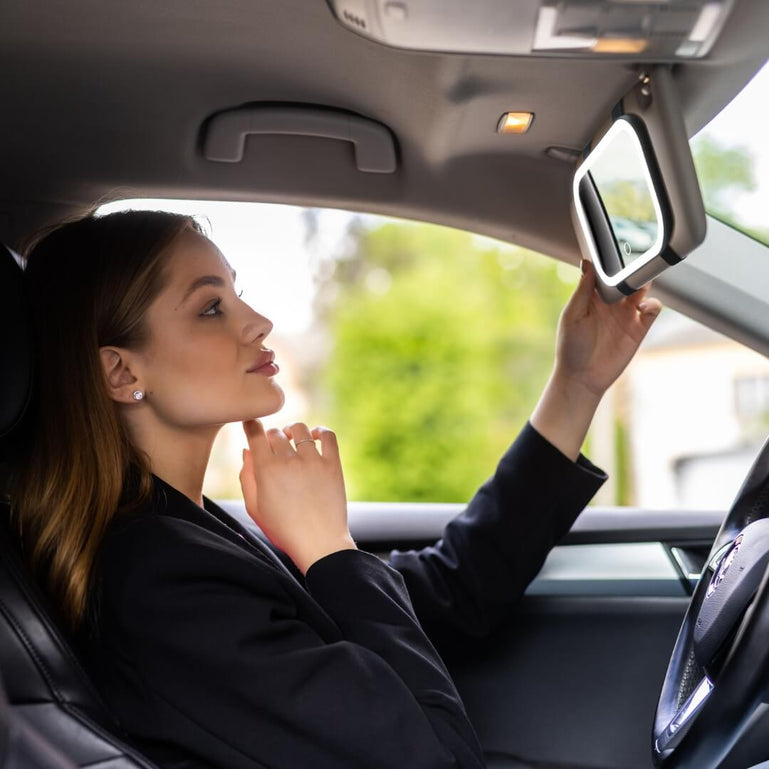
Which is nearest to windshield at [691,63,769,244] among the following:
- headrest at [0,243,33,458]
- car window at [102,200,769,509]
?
headrest at [0,243,33,458]

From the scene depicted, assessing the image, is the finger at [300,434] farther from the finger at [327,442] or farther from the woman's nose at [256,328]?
the woman's nose at [256,328]

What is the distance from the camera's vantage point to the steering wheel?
1212mm

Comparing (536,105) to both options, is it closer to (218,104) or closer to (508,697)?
(218,104)

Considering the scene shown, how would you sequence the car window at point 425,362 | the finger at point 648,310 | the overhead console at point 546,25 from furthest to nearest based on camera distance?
the car window at point 425,362 → the finger at point 648,310 → the overhead console at point 546,25

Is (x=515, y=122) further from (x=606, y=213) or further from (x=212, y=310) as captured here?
(x=212, y=310)

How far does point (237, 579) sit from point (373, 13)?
28.7 inches

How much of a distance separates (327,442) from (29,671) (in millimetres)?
555

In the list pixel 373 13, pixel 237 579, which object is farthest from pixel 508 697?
pixel 373 13

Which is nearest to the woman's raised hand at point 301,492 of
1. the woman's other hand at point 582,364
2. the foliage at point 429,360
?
the woman's other hand at point 582,364

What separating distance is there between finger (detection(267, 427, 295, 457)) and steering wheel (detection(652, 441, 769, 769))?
0.63m

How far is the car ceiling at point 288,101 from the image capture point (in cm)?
145

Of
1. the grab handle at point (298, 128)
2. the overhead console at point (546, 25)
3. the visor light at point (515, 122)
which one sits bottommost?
the overhead console at point (546, 25)

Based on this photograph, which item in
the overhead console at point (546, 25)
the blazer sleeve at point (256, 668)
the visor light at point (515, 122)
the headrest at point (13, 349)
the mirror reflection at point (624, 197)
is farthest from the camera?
the visor light at point (515, 122)

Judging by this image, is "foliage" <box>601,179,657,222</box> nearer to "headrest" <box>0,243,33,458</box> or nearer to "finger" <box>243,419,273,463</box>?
"finger" <box>243,419,273,463</box>
